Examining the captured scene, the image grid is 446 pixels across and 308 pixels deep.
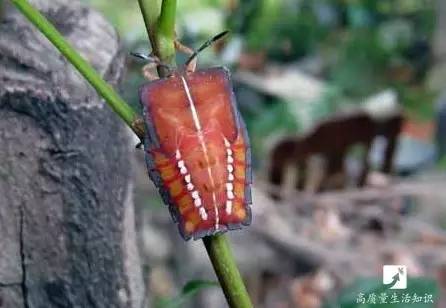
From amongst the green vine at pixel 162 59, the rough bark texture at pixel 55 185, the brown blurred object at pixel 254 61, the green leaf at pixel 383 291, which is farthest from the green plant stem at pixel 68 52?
the brown blurred object at pixel 254 61

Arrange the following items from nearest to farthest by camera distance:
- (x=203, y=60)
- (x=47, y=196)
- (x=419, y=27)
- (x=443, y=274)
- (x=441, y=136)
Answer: (x=47, y=196) → (x=443, y=274) → (x=203, y=60) → (x=441, y=136) → (x=419, y=27)

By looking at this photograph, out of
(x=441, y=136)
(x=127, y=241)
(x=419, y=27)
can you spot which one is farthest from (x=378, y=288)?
(x=419, y=27)

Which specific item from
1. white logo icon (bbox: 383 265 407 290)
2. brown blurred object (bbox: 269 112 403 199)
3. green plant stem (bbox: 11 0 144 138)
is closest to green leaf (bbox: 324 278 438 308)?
white logo icon (bbox: 383 265 407 290)

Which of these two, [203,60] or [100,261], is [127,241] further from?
[203,60]

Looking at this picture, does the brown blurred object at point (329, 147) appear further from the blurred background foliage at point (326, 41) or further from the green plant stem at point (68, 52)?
the green plant stem at point (68, 52)

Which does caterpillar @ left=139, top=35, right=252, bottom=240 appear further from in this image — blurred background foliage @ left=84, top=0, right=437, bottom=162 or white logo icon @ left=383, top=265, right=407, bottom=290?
blurred background foliage @ left=84, top=0, right=437, bottom=162
